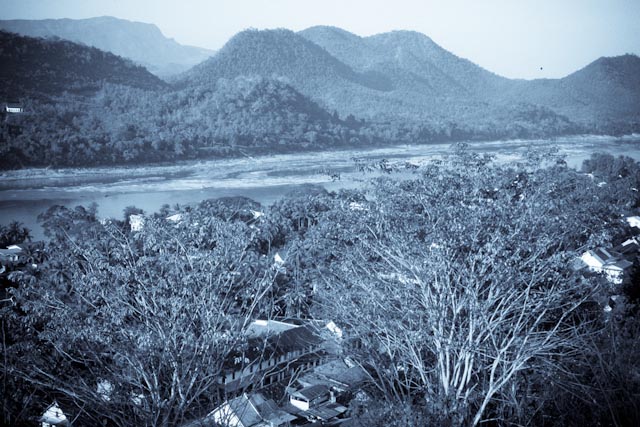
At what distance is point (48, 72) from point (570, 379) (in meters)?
18.7

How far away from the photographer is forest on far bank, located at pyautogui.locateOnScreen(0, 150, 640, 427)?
2.65 metres

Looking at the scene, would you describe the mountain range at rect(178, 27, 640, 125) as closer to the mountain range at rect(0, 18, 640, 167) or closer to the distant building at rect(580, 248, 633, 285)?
the mountain range at rect(0, 18, 640, 167)

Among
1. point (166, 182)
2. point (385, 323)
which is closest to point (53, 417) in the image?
point (385, 323)

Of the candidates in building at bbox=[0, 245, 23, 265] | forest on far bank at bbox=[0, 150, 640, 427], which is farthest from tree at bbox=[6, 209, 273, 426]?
building at bbox=[0, 245, 23, 265]

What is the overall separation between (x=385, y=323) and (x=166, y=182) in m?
12.9

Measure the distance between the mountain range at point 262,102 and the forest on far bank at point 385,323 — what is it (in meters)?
11.2

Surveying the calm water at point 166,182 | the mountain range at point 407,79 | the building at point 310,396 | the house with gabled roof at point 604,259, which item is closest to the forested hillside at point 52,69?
the calm water at point 166,182

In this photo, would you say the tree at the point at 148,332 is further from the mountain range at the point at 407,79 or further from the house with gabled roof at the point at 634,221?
the mountain range at the point at 407,79

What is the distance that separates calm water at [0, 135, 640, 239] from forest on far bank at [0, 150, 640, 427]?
571 cm

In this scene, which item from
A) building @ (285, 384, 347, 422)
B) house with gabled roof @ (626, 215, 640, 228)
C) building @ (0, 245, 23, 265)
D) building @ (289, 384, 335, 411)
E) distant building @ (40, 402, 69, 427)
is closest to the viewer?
distant building @ (40, 402, 69, 427)

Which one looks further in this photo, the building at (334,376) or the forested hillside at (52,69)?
the forested hillside at (52,69)

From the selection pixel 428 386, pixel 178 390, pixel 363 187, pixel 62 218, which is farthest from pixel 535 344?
pixel 62 218

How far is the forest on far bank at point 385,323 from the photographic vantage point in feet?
8.69

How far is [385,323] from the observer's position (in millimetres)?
3275
